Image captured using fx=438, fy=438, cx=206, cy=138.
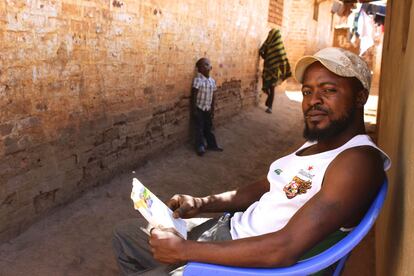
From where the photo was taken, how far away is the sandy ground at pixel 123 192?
328cm

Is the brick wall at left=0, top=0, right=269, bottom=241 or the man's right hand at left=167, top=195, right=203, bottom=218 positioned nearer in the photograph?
the man's right hand at left=167, top=195, right=203, bottom=218

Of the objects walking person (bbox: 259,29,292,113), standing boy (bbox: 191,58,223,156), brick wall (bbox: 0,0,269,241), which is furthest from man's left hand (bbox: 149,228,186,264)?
walking person (bbox: 259,29,292,113)

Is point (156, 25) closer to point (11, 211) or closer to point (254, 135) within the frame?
point (11, 211)

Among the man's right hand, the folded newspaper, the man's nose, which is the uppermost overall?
the man's nose

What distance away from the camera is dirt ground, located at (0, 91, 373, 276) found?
3.28 meters

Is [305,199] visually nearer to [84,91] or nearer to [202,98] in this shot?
[84,91]

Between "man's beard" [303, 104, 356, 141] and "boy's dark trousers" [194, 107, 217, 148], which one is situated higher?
"man's beard" [303, 104, 356, 141]

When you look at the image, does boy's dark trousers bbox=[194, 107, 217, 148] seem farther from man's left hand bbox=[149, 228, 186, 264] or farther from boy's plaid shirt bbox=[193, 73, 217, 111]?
man's left hand bbox=[149, 228, 186, 264]

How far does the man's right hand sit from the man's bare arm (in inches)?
21.9

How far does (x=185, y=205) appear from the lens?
2.26 meters

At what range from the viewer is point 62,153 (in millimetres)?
3922

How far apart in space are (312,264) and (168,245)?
55cm

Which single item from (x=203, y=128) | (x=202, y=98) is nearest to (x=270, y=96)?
(x=203, y=128)

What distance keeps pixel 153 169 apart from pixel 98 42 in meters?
1.87
